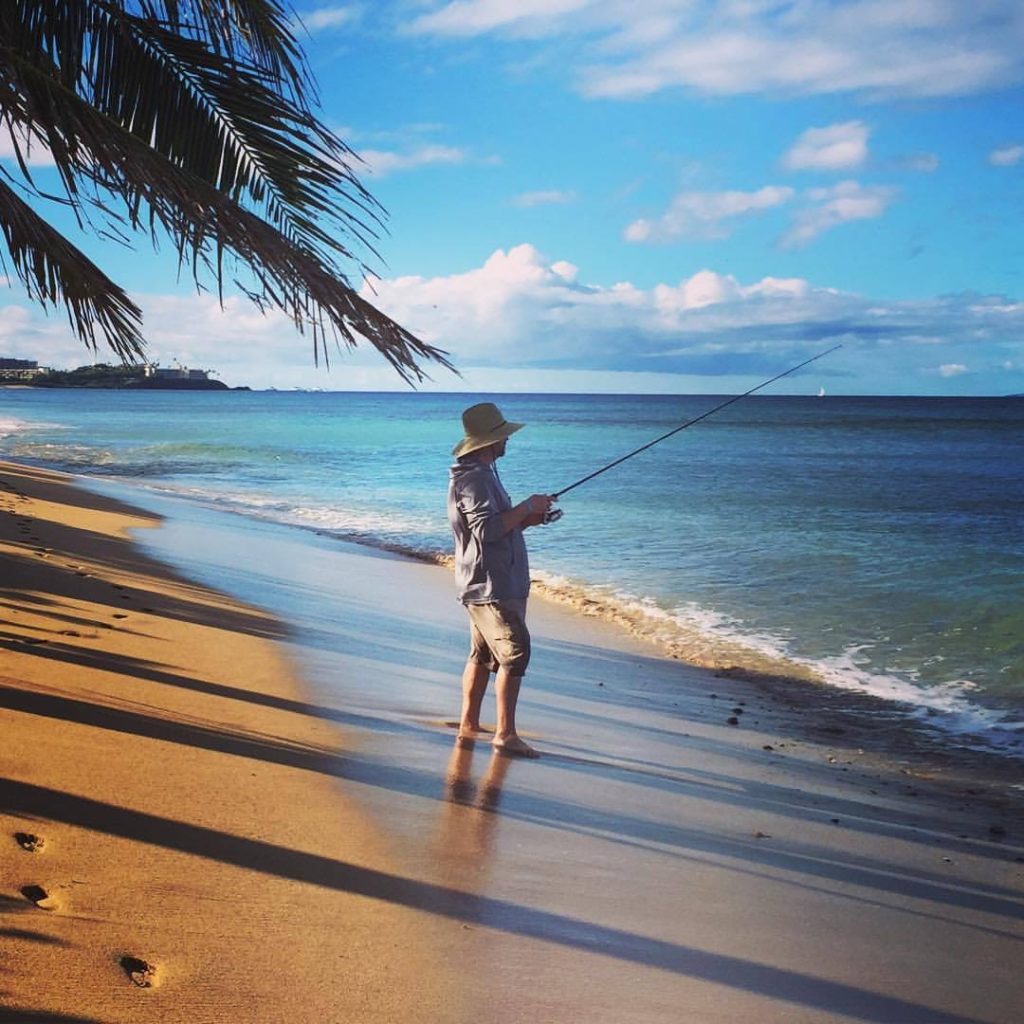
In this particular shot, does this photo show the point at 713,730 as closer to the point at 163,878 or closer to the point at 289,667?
the point at 289,667

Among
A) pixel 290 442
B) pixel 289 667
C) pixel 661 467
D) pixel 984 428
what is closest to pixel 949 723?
pixel 289 667

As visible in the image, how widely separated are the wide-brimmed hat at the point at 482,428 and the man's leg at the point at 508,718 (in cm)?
108

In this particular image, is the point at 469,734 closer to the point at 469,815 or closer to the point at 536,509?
the point at 469,815

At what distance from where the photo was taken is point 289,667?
6500 mm

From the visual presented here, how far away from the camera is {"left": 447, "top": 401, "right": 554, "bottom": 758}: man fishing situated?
488 centimetres

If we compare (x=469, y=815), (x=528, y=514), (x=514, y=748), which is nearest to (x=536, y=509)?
(x=528, y=514)

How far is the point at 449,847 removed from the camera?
3809 mm

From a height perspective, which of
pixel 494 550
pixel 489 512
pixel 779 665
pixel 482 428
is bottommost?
pixel 779 665

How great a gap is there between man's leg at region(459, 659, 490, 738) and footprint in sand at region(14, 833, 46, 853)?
2299 mm

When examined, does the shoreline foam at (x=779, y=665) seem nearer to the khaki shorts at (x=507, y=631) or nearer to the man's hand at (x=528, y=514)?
the khaki shorts at (x=507, y=631)

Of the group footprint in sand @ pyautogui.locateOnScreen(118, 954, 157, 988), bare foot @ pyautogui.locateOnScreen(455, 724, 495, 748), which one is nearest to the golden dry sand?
footprint in sand @ pyautogui.locateOnScreen(118, 954, 157, 988)

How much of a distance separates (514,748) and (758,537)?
12827mm

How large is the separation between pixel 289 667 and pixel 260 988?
12.8 ft

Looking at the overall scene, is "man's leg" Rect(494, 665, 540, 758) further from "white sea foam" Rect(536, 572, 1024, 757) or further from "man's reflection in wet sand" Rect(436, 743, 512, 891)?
"white sea foam" Rect(536, 572, 1024, 757)
